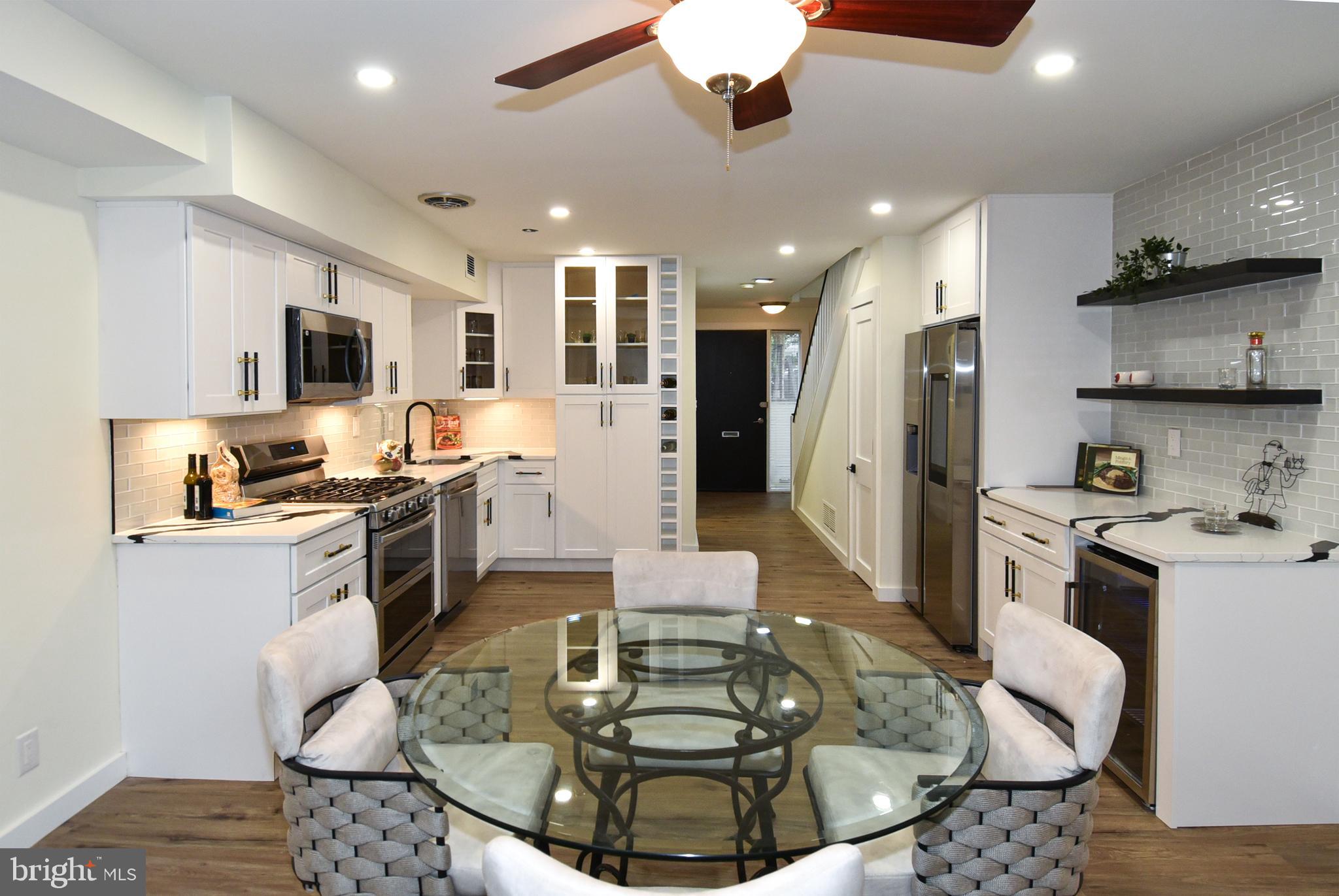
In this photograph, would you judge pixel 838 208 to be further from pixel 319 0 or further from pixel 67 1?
pixel 67 1

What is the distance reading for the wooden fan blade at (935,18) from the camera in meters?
1.39

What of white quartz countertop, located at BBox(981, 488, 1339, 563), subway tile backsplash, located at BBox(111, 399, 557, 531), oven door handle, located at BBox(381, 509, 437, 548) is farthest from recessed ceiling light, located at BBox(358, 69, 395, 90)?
white quartz countertop, located at BBox(981, 488, 1339, 563)

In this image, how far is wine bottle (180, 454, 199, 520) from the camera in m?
3.05

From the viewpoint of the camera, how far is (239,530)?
282 centimetres

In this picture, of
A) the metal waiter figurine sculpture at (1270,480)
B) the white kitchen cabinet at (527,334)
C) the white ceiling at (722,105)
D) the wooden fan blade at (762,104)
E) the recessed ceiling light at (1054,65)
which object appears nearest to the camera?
the wooden fan blade at (762,104)

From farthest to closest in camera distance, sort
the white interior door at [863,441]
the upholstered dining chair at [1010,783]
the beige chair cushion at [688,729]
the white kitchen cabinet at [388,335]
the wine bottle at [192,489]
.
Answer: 1. the white interior door at [863,441]
2. the white kitchen cabinet at [388,335]
3. the wine bottle at [192,489]
4. the beige chair cushion at [688,729]
5. the upholstered dining chair at [1010,783]

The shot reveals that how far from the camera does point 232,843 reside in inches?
95.7

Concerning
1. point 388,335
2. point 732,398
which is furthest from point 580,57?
point 732,398

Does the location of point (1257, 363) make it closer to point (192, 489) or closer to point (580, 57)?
point (580, 57)

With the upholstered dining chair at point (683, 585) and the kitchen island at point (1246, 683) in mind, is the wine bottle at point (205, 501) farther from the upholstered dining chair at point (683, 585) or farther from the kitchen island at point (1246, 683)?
the kitchen island at point (1246, 683)

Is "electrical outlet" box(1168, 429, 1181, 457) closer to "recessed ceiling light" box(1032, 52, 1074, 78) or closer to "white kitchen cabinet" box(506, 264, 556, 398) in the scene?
"recessed ceiling light" box(1032, 52, 1074, 78)

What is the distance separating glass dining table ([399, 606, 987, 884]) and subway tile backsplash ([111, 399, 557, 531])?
1.62m

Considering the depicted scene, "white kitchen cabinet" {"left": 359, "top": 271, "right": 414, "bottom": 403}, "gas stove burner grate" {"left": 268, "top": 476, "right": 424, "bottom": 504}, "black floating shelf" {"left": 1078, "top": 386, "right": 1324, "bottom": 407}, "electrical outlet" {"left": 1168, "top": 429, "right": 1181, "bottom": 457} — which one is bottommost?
"gas stove burner grate" {"left": 268, "top": 476, "right": 424, "bottom": 504}

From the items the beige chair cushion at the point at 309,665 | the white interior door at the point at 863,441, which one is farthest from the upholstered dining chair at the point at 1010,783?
the white interior door at the point at 863,441
